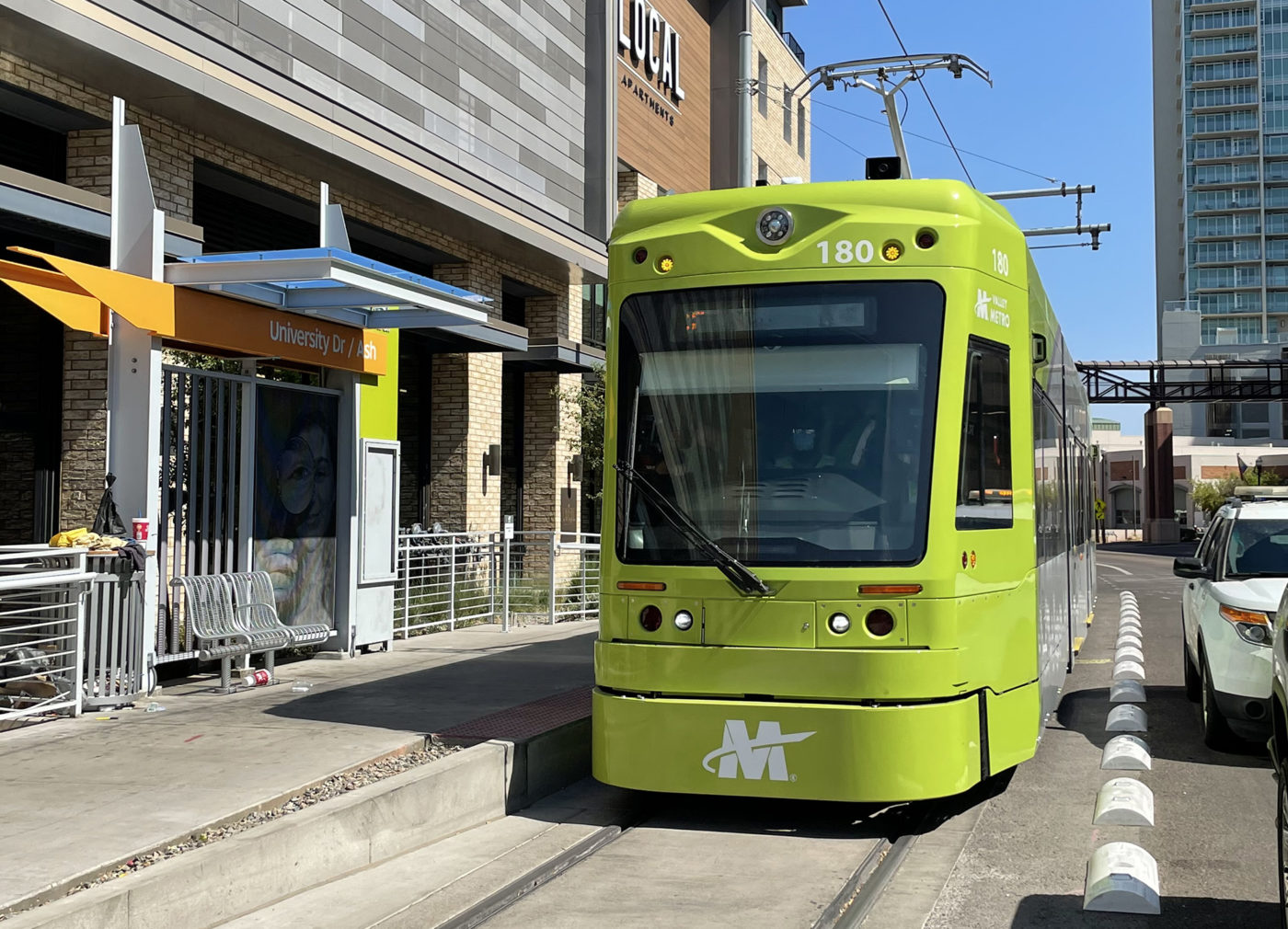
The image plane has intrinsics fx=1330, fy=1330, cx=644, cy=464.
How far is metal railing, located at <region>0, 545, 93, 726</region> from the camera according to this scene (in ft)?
28.2

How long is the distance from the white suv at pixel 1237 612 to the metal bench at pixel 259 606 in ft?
23.1

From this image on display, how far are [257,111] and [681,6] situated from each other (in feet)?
59.4

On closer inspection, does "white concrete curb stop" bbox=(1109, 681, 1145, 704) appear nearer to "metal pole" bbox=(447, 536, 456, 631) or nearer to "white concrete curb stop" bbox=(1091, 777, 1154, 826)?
"white concrete curb stop" bbox=(1091, 777, 1154, 826)

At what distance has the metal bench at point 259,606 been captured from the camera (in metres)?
10.9

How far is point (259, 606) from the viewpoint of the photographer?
11109 mm

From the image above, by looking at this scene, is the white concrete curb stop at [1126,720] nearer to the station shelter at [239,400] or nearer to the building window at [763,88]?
the station shelter at [239,400]

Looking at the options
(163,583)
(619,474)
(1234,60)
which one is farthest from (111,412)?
(1234,60)

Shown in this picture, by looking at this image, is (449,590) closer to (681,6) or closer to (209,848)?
(209,848)

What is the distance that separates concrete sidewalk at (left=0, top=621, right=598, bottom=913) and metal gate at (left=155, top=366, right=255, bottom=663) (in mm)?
700

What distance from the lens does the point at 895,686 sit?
6926 mm

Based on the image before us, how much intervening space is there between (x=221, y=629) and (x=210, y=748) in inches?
105

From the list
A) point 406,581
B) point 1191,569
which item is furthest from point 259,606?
point 1191,569

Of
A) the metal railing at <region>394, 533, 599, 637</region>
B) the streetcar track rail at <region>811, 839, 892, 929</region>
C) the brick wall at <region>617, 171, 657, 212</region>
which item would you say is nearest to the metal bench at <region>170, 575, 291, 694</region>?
the metal railing at <region>394, 533, 599, 637</region>

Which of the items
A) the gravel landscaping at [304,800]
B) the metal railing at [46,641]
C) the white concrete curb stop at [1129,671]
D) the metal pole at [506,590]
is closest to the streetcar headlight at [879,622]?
the gravel landscaping at [304,800]
